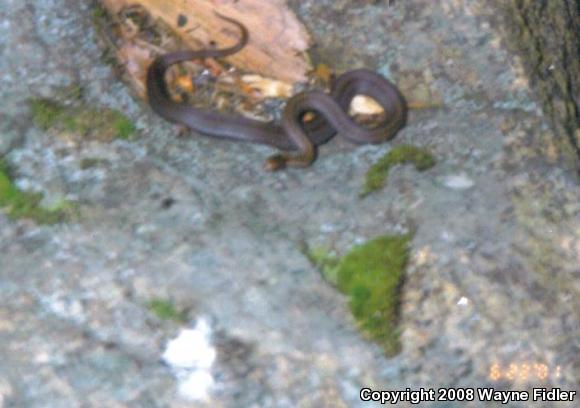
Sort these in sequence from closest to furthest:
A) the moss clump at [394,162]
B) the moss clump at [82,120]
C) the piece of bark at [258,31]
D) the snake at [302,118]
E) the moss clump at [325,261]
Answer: the moss clump at [325,261] → the moss clump at [394,162] → the moss clump at [82,120] → the snake at [302,118] → the piece of bark at [258,31]

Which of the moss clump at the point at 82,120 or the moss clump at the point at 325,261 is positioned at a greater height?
the moss clump at the point at 82,120

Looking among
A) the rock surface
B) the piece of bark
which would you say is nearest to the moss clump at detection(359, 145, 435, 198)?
the rock surface

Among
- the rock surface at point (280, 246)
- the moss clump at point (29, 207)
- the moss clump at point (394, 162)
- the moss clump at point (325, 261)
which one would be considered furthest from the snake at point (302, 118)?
the moss clump at point (29, 207)

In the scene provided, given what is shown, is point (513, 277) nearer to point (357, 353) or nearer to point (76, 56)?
point (357, 353)

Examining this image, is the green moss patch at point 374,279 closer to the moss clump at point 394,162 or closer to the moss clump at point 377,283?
the moss clump at point 377,283

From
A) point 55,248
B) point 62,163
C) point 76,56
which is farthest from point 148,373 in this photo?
point 76,56

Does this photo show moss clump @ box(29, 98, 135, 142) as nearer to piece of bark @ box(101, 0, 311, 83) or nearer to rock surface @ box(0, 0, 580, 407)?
rock surface @ box(0, 0, 580, 407)

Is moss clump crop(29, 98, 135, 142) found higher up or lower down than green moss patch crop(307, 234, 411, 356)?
higher up
